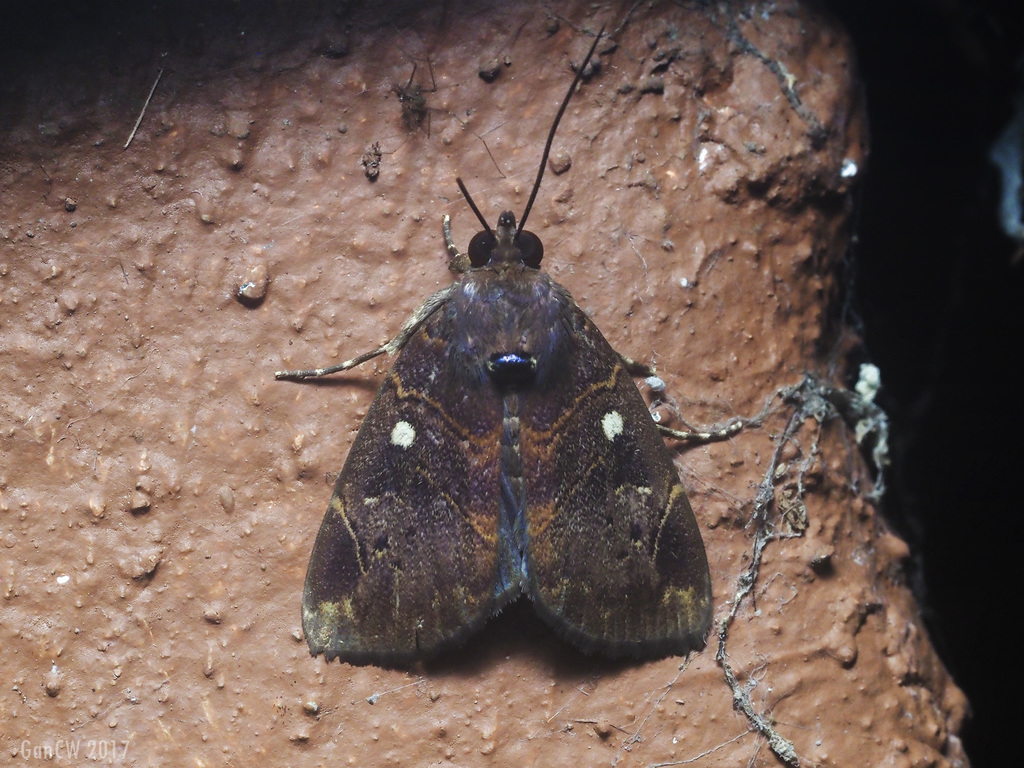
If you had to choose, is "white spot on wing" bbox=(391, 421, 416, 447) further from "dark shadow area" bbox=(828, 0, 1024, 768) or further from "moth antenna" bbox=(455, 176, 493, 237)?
"dark shadow area" bbox=(828, 0, 1024, 768)

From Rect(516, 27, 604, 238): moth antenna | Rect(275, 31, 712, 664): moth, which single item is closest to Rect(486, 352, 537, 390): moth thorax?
Rect(275, 31, 712, 664): moth

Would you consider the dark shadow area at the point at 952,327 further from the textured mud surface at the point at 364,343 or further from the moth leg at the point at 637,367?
the moth leg at the point at 637,367

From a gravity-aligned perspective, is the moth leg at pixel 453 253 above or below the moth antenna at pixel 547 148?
below

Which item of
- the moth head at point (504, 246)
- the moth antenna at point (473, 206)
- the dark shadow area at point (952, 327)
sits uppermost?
the moth antenna at point (473, 206)

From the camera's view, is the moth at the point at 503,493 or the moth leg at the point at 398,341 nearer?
the moth at the point at 503,493

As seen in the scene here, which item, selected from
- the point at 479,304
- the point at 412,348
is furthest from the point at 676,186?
the point at 412,348

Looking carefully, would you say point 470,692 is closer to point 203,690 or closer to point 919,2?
point 203,690

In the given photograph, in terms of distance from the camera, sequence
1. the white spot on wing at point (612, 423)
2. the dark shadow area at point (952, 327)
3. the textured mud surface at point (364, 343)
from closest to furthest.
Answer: the textured mud surface at point (364, 343) → the white spot on wing at point (612, 423) → the dark shadow area at point (952, 327)

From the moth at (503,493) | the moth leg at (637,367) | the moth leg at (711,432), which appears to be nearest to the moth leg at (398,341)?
the moth at (503,493)

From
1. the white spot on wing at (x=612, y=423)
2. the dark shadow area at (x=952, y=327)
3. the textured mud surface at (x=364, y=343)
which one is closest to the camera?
the textured mud surface at (x=364, y=343)
